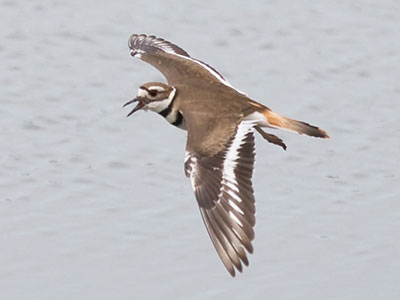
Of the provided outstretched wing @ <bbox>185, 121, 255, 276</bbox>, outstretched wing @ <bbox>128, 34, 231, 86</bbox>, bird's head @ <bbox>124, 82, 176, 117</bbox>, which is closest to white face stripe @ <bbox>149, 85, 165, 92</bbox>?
bird's head @ <bbox>124, 82, 176, 117</bbox>

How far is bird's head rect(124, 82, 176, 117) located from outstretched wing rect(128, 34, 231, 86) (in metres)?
0.37

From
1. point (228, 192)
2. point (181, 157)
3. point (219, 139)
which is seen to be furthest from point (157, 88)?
point (181, 157)

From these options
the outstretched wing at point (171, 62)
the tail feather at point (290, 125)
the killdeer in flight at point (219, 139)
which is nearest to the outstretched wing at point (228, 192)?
the killdeer in flight at point (219, 139)

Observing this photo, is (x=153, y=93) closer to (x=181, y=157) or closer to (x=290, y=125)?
(x=290, y=125)

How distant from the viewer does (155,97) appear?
13641 millimetres

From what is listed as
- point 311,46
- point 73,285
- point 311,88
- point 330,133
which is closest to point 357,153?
point 330,133

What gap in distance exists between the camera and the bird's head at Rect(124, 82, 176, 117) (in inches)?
535

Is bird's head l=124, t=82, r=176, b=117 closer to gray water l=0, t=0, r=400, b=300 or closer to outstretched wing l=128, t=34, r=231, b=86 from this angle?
outstretched wing l=128, t=34, r=231, b=86

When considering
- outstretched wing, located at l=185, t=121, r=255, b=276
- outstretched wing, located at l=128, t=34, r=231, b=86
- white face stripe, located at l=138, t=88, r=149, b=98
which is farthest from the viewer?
outstretched wing, located at l=128, t=34, r=231, b=86

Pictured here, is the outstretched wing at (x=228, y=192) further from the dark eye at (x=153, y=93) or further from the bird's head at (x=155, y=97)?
the dark eye at (x=153, y=93)

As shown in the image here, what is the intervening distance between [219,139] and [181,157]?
3.81 meters

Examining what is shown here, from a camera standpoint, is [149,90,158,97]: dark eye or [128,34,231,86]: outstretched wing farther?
[128,34,231,86]: outstretched wing

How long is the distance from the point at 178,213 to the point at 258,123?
96.9 inches

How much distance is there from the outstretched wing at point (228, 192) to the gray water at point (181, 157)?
5.87ft
